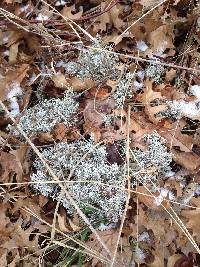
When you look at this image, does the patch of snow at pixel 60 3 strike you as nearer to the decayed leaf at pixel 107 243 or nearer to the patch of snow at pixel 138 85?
→ the patch of snow at pixel 138 85

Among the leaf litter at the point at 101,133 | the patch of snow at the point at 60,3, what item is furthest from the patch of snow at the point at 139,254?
the patch of snow at the point at 60,3

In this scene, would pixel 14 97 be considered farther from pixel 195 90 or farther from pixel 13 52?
pixel 195 90

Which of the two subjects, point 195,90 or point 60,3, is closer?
point 195,90

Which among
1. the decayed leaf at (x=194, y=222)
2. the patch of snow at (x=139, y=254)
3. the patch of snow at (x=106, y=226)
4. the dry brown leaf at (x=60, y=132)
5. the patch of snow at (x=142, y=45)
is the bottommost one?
the patch of snow at (x=139, y=254)

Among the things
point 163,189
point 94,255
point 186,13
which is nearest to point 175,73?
point 186,13

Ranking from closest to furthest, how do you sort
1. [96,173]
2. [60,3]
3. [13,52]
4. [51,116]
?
[96,173] < [51,116] < [13,52] < [60,3]

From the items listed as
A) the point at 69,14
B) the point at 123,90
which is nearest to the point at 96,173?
the point at 123,90

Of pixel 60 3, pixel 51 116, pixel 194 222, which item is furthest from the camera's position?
pixel 60 3
